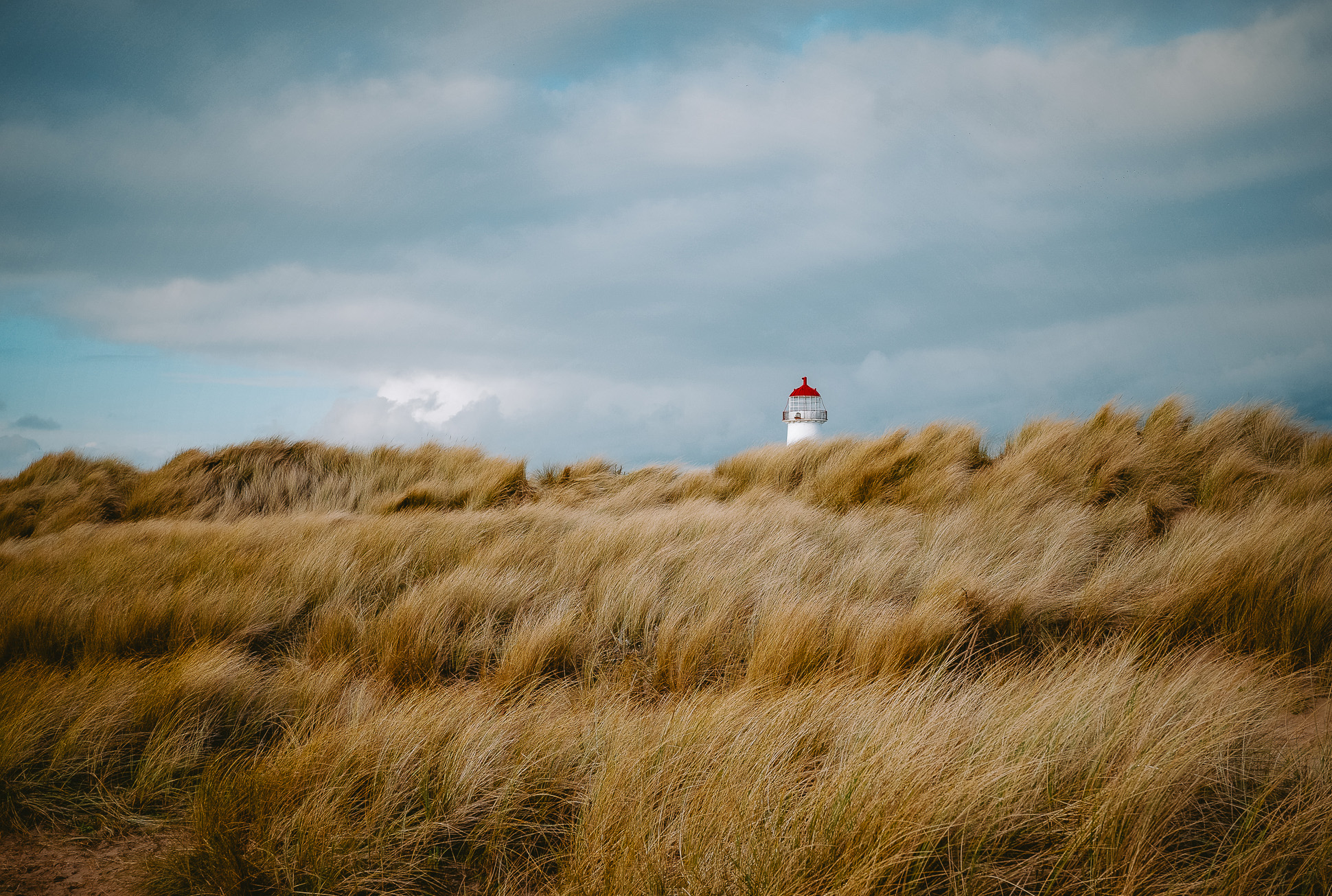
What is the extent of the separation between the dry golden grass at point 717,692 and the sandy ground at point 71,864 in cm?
11

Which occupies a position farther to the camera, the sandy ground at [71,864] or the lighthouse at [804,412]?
the lighthouse at [804,412]

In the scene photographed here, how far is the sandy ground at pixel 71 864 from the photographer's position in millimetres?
1804

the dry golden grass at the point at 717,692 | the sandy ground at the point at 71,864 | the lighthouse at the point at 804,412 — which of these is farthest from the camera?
the lighthouse at the point at 804,412

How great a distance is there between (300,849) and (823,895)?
137 cm

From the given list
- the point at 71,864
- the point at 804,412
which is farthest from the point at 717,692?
the point at 804,412

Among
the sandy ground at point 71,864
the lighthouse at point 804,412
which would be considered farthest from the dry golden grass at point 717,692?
the lighthouse at point 804,412

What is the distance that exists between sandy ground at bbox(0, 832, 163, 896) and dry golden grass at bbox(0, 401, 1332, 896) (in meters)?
0.11

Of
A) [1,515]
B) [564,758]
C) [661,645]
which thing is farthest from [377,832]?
[1,515]

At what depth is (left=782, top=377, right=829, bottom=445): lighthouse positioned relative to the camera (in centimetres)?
2431

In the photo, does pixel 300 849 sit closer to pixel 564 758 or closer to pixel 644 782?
pixel 564 758

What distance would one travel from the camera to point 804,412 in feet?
81.1

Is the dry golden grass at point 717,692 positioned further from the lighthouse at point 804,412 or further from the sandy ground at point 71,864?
the lighthouse at point 804,412

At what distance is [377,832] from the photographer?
181 centimetres

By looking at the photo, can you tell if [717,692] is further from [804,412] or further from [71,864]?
[804,412]
